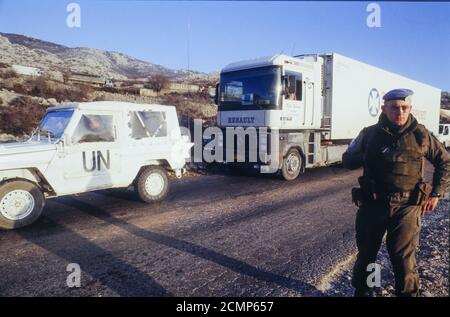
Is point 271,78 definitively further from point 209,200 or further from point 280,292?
point 280,292

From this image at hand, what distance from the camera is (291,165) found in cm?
974

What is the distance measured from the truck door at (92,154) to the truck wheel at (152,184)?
57 cm

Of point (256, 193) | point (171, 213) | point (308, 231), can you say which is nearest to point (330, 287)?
point (308, 231)

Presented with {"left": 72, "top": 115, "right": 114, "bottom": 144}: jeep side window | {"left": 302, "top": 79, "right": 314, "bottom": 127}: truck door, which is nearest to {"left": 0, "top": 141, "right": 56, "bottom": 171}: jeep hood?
{"left": 72, "top": 115, "right": 114, "bottom": 144}: jeep side window

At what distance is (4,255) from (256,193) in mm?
5286

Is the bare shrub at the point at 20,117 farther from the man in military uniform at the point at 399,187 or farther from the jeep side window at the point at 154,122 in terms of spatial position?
the man in military uniform at the point at 399,187

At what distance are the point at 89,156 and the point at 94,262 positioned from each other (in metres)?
2.52

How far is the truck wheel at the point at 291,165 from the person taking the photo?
9495 mm

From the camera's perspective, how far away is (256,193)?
26.0ft

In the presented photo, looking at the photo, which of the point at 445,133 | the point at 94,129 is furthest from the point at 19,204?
the point at 445,133

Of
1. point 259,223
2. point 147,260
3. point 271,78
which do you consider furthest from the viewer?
point 271,78
